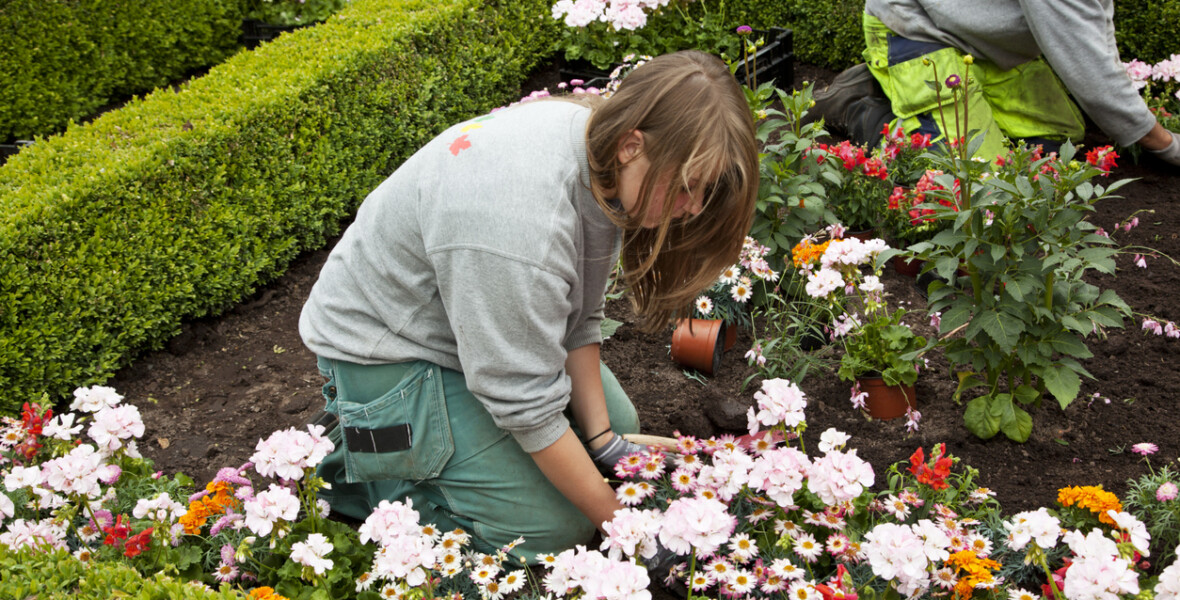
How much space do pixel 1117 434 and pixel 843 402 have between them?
0.73 metres

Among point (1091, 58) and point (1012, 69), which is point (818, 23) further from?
point (1091, 58)

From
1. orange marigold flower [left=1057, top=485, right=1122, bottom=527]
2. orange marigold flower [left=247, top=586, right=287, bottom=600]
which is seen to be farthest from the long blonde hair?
orange marigold flower [left=247, top=586, right=287, bottom=600]

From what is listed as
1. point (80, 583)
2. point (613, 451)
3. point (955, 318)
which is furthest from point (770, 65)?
point (80, 583)

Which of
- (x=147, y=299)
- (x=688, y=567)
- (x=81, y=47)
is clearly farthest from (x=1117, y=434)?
(x=81, y=47)

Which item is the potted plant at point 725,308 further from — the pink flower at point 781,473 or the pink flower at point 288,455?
the pink flower at point 288,455

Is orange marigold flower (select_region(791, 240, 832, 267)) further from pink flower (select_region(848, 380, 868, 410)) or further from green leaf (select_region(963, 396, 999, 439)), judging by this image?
green leaf (select_region(963, 396, 999, 439))

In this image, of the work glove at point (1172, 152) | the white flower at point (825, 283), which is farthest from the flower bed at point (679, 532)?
the work glove at point (1172, 152)

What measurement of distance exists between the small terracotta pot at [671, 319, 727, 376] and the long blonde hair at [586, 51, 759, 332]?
925 mm

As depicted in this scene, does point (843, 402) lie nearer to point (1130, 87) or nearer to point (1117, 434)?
point (1117, 434)

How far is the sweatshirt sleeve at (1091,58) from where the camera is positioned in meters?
3.42

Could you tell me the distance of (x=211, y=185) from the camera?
367cm

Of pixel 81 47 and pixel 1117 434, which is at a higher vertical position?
pixel 81 47

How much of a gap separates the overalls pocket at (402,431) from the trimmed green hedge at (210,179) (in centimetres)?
146

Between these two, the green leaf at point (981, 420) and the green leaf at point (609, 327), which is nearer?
the green leaf at point (981, 420)
